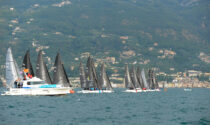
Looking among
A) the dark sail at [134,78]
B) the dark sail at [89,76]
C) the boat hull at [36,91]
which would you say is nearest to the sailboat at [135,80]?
the dark sail at [134,78]

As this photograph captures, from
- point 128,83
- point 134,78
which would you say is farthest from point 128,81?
point 134,78

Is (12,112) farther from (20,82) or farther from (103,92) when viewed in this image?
(103,92)

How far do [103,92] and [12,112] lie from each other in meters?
88.3

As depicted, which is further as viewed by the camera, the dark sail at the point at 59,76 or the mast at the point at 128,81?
the mast at the point at 128,81

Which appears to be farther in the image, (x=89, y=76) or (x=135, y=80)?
(x=135, y=80)

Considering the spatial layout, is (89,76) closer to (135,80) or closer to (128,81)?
(128,81)

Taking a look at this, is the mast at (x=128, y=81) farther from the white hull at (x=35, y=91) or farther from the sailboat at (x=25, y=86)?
the white hull at (x=35, y=91)

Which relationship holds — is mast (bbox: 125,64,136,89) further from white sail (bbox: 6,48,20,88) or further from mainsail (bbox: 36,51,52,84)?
white sail (bbox: 6,48,20,88)

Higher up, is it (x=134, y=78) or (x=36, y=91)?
(x=134, y=78)

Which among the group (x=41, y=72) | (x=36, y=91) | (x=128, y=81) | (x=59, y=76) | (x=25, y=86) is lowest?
(x=36, y=91)

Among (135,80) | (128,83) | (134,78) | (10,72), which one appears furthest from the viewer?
(135,80)

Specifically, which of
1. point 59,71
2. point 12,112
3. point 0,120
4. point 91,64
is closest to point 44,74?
point 59,71

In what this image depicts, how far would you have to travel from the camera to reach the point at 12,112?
224ft

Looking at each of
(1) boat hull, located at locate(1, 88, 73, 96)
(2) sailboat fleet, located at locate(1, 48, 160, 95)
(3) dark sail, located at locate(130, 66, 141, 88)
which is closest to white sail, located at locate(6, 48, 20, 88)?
(2) sailboat fleet, located at locate(1, 48, 160, 95)
